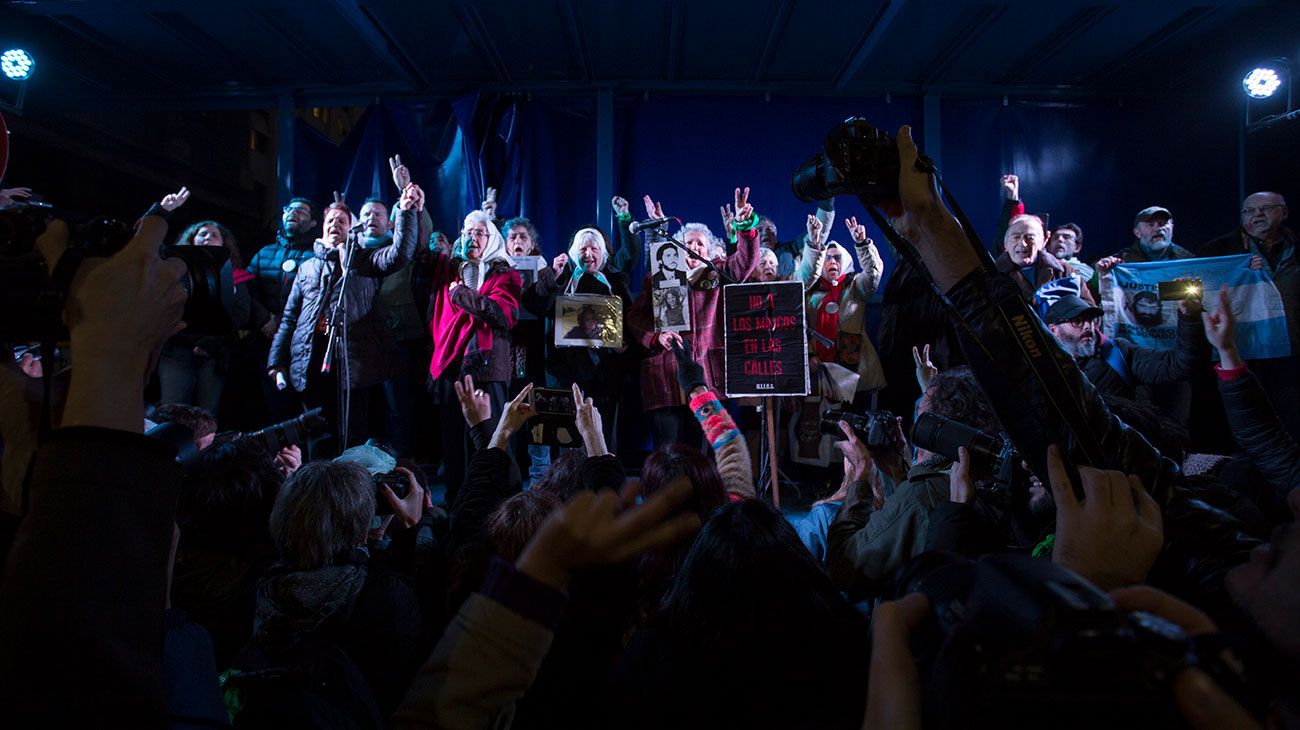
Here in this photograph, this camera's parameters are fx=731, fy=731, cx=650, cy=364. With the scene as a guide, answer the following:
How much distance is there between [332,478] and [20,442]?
3.04ft

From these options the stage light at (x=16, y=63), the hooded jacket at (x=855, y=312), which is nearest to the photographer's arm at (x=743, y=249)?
the hooded jacket at (x=855, y=312)

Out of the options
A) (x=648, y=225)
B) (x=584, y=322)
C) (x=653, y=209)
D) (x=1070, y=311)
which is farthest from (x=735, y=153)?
(x=1070, y=311)

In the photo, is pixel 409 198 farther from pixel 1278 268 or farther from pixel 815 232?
pixel 1278 268

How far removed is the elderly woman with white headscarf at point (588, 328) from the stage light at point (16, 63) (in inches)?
196

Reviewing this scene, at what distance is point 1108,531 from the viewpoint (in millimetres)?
1012

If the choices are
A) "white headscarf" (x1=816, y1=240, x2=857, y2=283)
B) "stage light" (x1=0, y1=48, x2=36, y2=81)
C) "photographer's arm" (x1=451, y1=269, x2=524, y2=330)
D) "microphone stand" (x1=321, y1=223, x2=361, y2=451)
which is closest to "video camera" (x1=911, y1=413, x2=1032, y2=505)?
"photographer's arm" (x1=451, y1=269, x2=524, y2=330)

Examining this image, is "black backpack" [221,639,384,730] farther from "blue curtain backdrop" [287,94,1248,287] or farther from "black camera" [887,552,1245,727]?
"blue curtain backdrop" [287,94,1248,287]

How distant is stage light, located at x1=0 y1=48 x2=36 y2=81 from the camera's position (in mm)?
6348

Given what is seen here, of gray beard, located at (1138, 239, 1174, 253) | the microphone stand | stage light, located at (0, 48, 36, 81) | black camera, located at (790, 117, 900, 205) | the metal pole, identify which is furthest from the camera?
the metal pole

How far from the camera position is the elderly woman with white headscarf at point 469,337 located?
206 inches

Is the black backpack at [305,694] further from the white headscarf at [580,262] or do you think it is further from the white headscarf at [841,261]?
the white headscarf at [841,261]

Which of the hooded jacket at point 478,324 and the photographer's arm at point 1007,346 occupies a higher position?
the hooded jacket at point 478,324

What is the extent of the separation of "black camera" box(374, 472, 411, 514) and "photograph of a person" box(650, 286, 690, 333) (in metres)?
3.44

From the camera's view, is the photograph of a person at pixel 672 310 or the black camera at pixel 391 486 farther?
the photograph of a person at pixel 672 310
